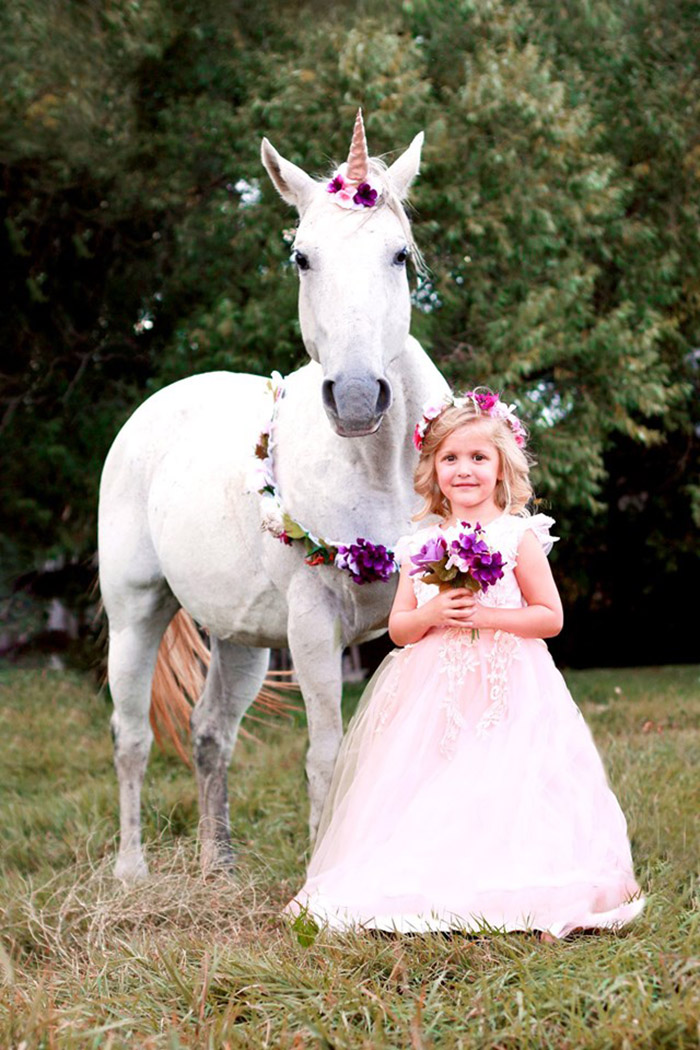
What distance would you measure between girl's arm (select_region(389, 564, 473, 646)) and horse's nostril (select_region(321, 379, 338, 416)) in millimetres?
494

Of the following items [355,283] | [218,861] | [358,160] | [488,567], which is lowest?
[218,861]

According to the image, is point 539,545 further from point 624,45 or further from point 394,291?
point 624,45

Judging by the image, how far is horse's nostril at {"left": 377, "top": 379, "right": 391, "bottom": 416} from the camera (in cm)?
282

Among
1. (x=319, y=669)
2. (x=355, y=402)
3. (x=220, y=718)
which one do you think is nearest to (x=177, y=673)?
(x=220, y=718)

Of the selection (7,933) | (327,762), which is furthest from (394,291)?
(7,933)

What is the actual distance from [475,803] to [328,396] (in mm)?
1120

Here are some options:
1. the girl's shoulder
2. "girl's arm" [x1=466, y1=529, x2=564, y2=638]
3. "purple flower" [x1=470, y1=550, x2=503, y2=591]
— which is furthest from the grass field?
the girl's shoulder

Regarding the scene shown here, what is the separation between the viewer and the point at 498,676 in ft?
9.32

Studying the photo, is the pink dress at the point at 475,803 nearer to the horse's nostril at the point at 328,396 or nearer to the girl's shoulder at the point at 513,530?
the girl's shoulder at the point at 513,530

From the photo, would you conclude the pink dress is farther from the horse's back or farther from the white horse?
the horse's back

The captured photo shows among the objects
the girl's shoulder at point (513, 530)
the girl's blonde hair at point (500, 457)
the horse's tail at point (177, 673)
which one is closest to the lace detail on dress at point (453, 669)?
the girl's shoulder at point (513, 530)

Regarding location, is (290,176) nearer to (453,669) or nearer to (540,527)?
(540,527)

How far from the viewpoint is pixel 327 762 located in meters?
3.29

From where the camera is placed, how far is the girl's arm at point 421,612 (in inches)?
111
